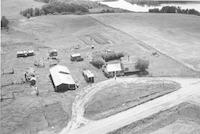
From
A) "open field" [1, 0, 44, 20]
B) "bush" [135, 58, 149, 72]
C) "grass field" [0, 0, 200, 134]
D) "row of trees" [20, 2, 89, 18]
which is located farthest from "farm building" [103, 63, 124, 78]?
"open field" [1, 0, 44, 20]

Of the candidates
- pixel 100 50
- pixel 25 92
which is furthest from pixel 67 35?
pixel 25 92

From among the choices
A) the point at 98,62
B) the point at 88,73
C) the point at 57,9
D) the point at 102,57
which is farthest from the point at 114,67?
the point at 57,9

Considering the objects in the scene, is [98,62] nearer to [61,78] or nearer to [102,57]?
[102,57]

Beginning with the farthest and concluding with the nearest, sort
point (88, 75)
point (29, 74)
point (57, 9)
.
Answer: point (57, 9), point (29, 74), point (88, 75)

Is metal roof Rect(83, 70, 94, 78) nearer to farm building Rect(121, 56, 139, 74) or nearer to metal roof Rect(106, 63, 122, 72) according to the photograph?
metal roof Rect(106, 63, 122, 72)

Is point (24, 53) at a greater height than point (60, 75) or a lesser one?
greater

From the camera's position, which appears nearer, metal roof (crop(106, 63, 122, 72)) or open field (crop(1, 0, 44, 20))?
metal roof (crop(106, 63, 122, 72))
